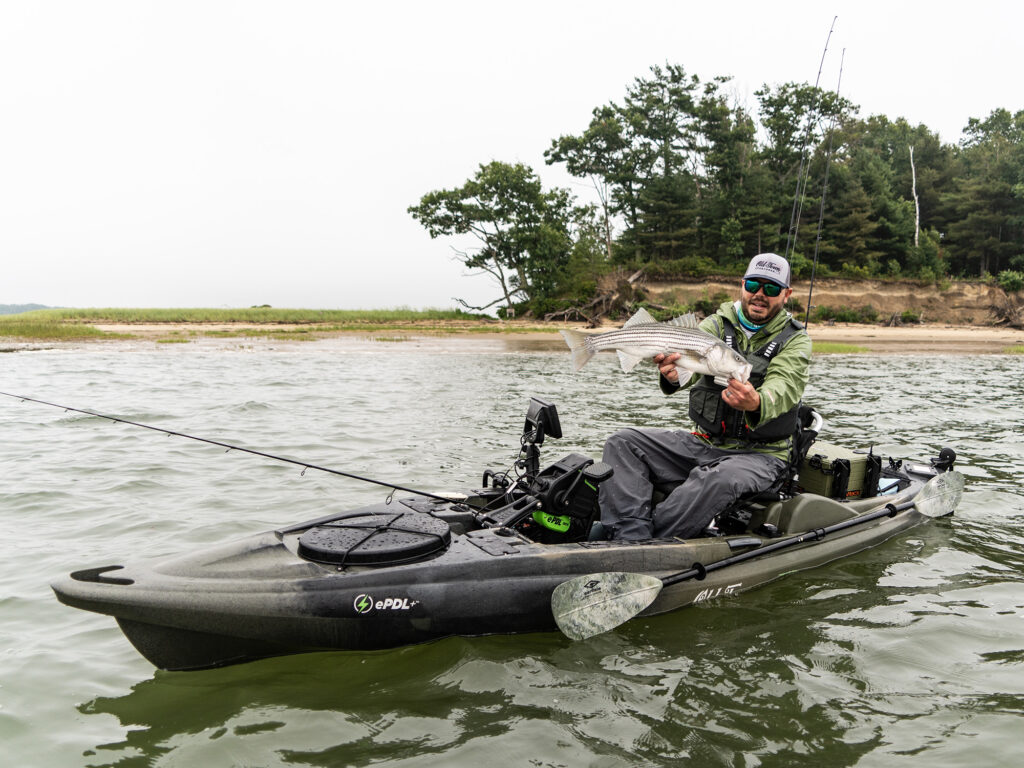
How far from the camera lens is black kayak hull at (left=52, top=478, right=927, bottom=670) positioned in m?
3.85

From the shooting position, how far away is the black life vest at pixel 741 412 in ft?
18.4

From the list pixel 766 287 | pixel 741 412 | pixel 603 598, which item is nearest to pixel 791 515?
pixel 741 412

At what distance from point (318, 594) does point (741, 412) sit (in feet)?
11.8

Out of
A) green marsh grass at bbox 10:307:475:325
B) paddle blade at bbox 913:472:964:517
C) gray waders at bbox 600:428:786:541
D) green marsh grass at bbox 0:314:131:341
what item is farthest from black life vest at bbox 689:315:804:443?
green marsh grass at bbox 10:307:475:325

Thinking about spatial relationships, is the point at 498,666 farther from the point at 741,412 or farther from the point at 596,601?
the point at 741,412

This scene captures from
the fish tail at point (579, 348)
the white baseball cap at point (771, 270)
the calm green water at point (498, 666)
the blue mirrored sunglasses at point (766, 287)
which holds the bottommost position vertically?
the calm green water at point (498, 666)

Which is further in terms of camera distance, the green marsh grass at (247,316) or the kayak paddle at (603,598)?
the green marsh grass at (247,316)

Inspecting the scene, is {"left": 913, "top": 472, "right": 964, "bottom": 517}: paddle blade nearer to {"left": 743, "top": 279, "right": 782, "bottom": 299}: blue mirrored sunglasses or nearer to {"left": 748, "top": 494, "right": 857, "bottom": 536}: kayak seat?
{"left": 748, "top": 494, "right": 857, "bottom": 536}: kayak seat

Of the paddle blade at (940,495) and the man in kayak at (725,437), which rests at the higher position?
the man in kayak at (725,437)

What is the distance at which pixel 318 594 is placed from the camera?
4008 mm

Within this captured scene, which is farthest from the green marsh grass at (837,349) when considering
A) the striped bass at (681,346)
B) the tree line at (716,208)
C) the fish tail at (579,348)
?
the fish tail at (579,348)

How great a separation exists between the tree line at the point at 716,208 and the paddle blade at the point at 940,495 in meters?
38.1

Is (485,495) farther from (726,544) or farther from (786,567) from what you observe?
(786,567)

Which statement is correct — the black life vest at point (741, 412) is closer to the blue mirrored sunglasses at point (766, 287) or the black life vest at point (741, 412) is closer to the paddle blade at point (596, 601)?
the blue mirrored sunglasses at point (766, 287)
